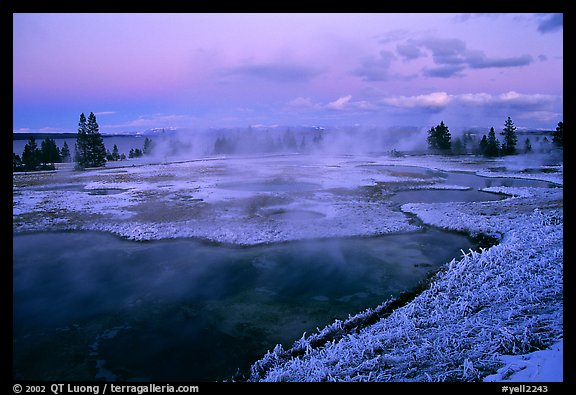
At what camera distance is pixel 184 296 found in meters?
11.1

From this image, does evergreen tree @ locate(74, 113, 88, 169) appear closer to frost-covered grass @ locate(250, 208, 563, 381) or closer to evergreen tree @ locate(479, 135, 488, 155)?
frost-covered grass @ locate(250, 208, 563, 381)

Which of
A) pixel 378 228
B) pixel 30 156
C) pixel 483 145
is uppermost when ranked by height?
pixel 483 145

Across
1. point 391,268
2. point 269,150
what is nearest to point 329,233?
point 391,268

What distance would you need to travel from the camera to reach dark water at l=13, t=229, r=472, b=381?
816 centimetres

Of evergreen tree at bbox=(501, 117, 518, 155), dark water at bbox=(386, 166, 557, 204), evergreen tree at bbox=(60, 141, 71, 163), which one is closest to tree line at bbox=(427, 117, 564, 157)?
evergreen tree at bbox=(501, 117, 518, 155)

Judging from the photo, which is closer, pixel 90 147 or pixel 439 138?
pixel 90 147

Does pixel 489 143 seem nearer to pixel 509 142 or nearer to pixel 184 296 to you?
pixel 509 142

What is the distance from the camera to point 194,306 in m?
10.5

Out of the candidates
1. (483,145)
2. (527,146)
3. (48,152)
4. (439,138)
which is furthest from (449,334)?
(527,146)

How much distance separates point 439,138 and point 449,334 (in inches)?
1987

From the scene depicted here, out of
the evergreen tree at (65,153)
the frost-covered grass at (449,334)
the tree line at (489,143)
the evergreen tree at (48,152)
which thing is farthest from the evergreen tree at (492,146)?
the evergreen tree at (48,152)
